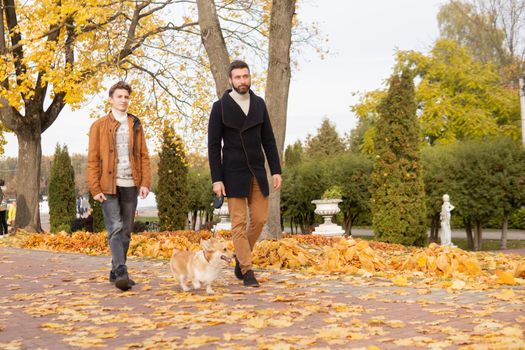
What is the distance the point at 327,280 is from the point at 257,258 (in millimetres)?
1738

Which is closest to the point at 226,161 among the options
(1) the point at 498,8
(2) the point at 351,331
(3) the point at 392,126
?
(2) the point at 351,331

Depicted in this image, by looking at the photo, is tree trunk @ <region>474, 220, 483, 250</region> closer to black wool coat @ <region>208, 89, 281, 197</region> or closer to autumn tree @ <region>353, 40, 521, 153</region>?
autumn tree @ <region>353, 40, 521, 153</region>

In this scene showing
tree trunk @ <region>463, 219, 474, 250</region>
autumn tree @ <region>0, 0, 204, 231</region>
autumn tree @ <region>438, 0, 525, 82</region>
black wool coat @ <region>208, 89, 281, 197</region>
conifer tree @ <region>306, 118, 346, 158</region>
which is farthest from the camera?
conifer tree @ <region>306, 118, 346, 158</region>

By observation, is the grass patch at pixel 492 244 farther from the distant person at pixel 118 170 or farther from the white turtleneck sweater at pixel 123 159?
the white turtleneck sweater at pixel 123 159

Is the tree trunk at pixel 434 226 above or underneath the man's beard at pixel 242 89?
underneath

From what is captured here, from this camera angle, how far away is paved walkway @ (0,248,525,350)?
484 cm

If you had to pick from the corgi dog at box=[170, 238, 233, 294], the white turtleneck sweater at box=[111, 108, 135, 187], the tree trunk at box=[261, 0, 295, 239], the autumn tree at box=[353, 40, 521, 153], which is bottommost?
the corgi dog at box=[170, 238, 233, 294]

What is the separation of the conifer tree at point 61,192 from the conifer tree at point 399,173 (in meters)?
13.1

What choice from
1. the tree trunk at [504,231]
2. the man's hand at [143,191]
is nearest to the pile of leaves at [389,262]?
the man's hand at [143,191]

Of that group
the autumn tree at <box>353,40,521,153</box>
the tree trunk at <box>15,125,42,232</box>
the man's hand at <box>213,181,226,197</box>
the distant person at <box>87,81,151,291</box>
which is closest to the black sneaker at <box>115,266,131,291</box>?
the distant person at <box>87,81,151,291</box>

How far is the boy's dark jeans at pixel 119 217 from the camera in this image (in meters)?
7.34

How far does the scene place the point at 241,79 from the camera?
23.0 feet

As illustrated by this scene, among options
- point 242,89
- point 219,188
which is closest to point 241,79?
point 242,89

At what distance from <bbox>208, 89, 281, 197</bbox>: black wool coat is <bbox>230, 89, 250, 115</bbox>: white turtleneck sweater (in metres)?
0.04
